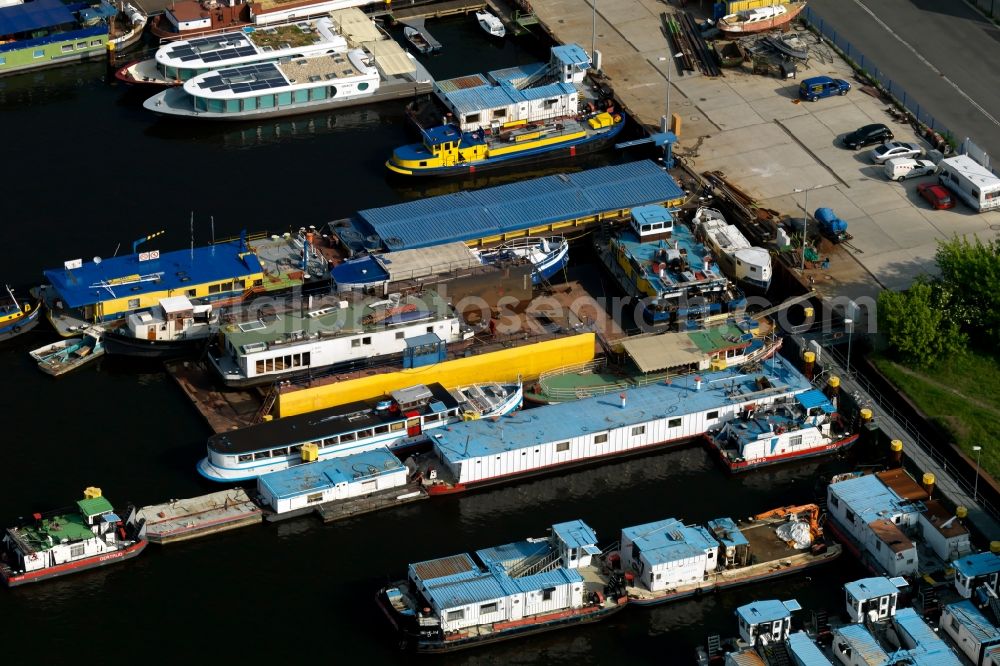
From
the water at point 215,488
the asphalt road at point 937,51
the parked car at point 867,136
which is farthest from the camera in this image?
the asphalt road at point 937,51

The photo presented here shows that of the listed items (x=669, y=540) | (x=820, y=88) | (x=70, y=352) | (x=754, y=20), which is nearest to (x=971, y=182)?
(x=820, y=88)

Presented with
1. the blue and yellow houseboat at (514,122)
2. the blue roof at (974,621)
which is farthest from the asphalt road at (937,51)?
the blue roof at (974,621)

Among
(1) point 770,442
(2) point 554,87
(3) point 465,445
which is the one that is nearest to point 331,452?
(3) point 465,445

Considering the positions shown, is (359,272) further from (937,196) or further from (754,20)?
(754,20)

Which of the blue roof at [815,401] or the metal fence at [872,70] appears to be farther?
the metal fence at [872,70]

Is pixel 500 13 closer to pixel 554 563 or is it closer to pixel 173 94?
pixel 173 94

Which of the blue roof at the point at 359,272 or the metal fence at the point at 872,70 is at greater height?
the metal fence at the point at 872,70

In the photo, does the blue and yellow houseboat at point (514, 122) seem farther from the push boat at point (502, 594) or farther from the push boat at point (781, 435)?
the push boat at point (502, 594)

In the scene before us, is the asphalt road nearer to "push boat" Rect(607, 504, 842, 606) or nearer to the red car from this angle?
the red car
